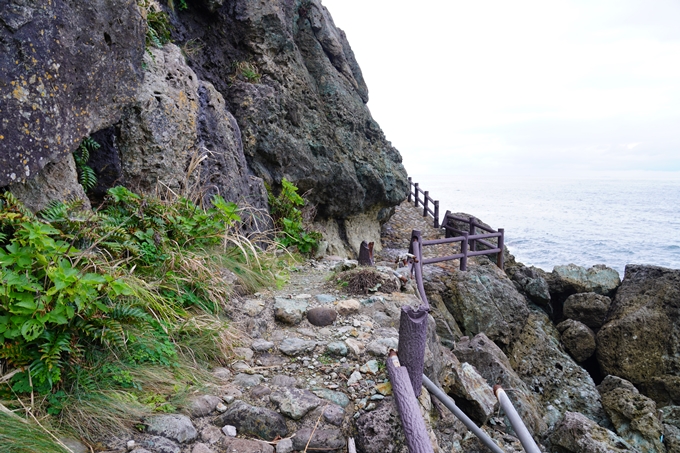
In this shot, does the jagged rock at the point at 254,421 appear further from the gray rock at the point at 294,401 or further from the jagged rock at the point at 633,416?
the jagged rock at the point at 633,416

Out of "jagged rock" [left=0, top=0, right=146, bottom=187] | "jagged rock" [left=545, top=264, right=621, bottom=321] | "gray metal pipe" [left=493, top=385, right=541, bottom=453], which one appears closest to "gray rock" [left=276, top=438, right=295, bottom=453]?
"gray metal pipe" [left=493, top=385, right=541, bottom=453]

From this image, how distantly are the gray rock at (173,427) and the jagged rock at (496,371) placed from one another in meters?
4.09

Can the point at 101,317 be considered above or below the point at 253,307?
above

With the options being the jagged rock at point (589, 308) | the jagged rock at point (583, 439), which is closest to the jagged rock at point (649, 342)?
the jagged rock at point (589, 308)

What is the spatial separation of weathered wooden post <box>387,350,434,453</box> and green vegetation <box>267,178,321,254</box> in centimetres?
398

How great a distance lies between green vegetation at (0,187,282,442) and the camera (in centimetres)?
211

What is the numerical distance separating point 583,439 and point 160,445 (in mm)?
4111

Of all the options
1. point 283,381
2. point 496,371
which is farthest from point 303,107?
point 283,381

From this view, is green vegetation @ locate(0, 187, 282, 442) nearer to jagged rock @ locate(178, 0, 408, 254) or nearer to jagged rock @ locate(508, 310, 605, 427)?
jagged rock @ locate(178, 0, 408, 254)

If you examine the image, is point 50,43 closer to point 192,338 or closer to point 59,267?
point 59,267

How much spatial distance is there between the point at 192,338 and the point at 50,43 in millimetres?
2400

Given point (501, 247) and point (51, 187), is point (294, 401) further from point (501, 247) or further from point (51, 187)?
point (501, 247)

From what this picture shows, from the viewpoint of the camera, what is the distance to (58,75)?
301 centimetres

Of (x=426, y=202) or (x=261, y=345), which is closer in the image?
(x=261, y=345)
